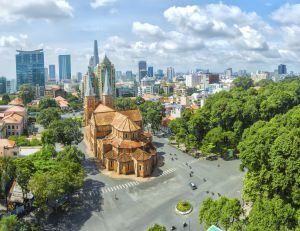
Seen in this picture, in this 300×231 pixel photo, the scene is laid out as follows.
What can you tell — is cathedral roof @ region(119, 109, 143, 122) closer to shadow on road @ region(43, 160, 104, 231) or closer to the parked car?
the parked car

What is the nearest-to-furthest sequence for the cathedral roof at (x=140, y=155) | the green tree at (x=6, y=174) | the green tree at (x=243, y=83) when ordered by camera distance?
the green tree at (x=6, y=174)
the cathedral roof at (x=140, y=155)
the green tree at (x=243, y=83)

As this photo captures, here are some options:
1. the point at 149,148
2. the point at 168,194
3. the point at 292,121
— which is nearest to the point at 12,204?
the point at 168,194

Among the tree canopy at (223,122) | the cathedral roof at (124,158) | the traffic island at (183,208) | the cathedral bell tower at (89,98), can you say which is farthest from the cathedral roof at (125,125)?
the traffic island at (183,208)

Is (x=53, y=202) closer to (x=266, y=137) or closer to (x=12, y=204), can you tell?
(x=12, y=204)

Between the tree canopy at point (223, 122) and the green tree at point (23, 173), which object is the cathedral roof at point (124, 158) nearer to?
the green tree at point (23, 173)

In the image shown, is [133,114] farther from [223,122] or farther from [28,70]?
[28,70]

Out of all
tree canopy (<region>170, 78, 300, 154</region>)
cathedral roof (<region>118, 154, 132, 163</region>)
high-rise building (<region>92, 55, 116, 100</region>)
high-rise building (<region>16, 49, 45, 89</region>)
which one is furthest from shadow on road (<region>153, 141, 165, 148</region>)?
high-rise building (<region>16, 49, 45, 89</region>)

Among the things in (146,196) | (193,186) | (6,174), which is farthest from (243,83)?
(6,174)
